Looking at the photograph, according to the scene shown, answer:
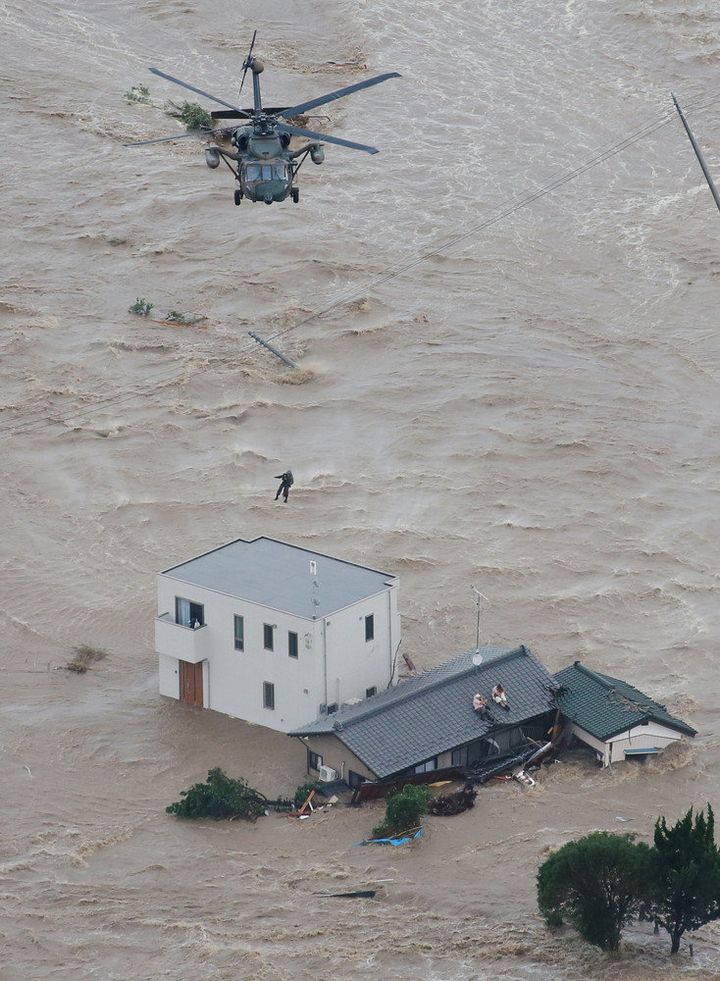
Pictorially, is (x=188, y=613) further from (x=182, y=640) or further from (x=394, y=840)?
(x=394, y=840)

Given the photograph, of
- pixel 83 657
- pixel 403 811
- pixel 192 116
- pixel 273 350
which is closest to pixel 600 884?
pixel 403 811

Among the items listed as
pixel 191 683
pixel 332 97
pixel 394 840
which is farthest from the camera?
pixel 191 683

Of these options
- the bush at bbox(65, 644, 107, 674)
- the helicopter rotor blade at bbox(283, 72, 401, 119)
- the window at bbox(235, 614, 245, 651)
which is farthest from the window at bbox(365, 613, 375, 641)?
the helicopter rotor blade at bbox(283, 72, 401, 119)

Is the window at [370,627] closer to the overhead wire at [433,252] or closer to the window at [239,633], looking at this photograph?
the window at [239,633]

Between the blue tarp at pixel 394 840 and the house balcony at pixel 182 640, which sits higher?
the house balcony at pixel 182 640

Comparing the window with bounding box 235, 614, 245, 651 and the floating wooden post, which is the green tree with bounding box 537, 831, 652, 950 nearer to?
the window with bounding box 235, 614, 245, 651

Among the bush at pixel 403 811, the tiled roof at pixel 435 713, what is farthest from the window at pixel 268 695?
the bush at pixel 403 811

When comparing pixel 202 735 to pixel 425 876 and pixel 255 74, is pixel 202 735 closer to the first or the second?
pixel 425 876
